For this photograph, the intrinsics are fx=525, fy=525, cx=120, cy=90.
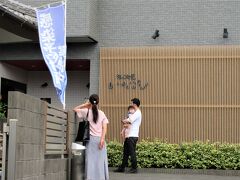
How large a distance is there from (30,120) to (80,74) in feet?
33.6

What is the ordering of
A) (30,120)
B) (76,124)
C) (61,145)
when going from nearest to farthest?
(30,120) < (61,145) < (76,124)

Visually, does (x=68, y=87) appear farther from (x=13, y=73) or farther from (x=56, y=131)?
(x=56, y=131)

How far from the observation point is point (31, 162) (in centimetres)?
789

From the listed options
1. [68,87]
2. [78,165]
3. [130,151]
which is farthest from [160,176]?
[68,87]

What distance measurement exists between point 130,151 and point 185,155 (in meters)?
1.66

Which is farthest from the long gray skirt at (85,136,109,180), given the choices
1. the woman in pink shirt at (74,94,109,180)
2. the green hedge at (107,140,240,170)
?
the green hedge at (107,140,240,170)

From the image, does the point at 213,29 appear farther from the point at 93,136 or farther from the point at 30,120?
the point at 30,120

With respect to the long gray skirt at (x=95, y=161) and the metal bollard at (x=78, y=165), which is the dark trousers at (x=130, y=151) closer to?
the metal bollard at (x=78, y=165)

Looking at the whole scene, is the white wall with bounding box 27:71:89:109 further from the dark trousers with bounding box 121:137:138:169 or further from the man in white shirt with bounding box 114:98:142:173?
the dark trousers with bounding box 121:137:138:169

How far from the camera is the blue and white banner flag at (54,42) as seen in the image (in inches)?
426

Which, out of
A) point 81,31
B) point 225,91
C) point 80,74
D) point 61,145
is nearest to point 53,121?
point 61,145

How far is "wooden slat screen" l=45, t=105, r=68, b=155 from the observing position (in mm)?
9211

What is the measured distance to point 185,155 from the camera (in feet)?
45.8

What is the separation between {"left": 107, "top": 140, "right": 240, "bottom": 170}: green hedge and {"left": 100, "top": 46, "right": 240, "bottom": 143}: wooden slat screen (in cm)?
96
